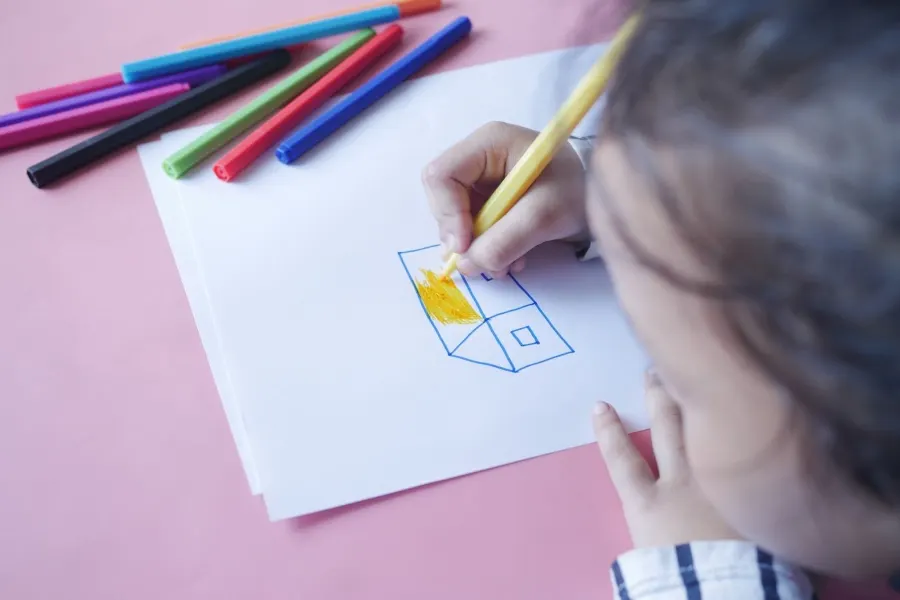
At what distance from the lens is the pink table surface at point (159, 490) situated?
0.40m

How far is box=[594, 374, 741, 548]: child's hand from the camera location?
415 mm

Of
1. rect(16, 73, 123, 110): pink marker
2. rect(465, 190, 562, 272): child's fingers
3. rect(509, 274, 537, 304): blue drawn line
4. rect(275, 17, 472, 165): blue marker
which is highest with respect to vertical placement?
rect(16, 73, 123, 110): pink marker

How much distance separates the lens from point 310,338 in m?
0.47

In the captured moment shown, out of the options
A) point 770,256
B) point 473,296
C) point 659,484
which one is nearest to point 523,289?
point 473,296

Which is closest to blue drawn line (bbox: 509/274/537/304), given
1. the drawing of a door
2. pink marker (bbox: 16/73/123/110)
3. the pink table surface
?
the drawing of a door

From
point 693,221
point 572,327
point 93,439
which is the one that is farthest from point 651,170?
point 93,439

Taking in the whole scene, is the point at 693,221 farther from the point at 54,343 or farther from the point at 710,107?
the point at 54,343

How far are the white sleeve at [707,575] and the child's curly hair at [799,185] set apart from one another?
0.38 ft

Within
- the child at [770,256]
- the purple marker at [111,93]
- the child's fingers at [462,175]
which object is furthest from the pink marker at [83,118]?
the child at [770,256]

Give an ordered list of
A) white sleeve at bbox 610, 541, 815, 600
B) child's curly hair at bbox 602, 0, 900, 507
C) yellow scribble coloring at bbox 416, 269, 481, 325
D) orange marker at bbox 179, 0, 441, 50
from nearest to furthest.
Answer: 1. child's curly hair at bbox 602, 0, 900, 507
2. white sleeve at bbox 610, 541, 815, 600
3. yellow scribble coloring at bbox 416, 269, 481, 325
4. orange marker at bbox 179, 0, 441, 50

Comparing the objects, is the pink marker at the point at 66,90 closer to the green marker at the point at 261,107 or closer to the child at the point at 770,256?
the green marker at the point at 261,107

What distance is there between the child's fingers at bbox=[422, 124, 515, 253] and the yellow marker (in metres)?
0.01

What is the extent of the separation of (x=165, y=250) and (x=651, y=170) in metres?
0.33

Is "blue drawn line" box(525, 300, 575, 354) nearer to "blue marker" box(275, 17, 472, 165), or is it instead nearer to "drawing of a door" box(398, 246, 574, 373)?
"drawing of a door" box(398, 246, 574, 373)
